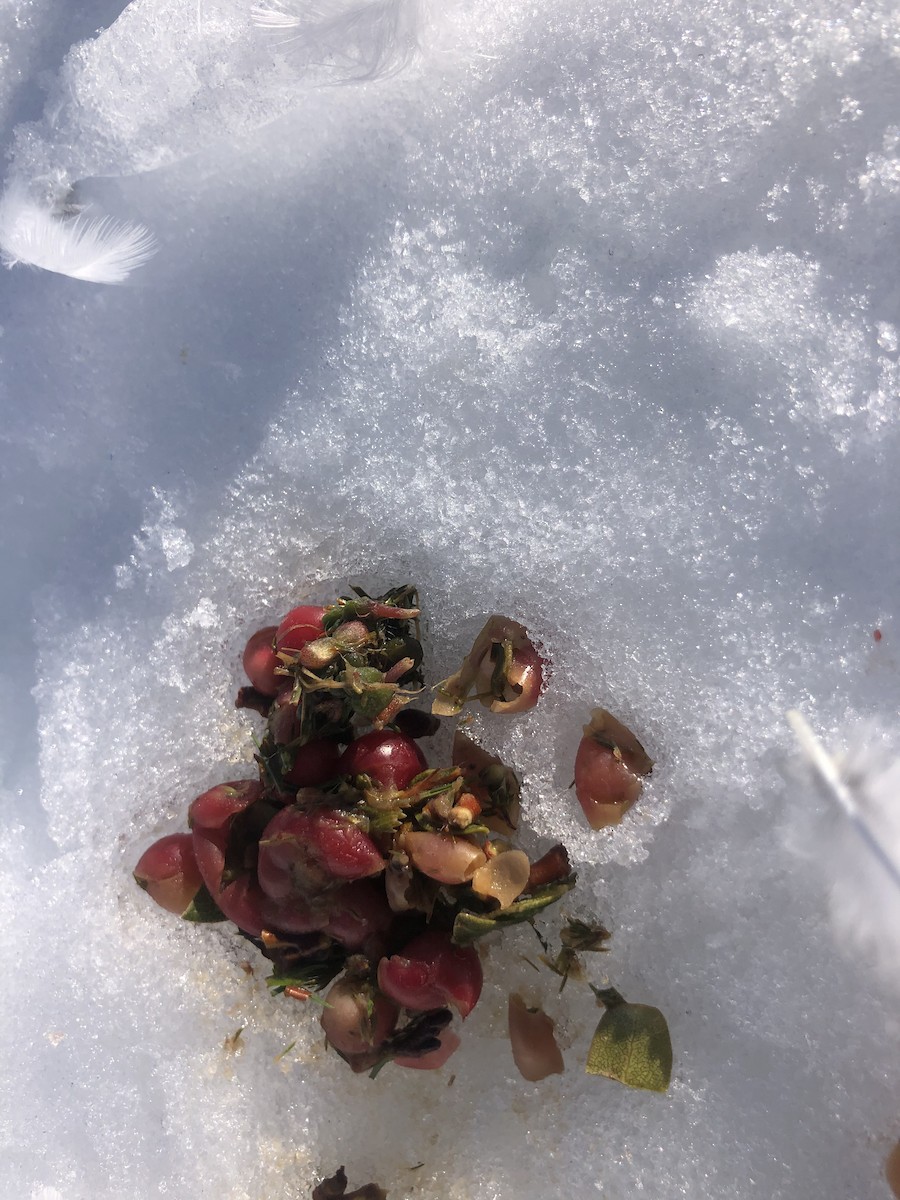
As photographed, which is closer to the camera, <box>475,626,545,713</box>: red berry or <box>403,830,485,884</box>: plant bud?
<box>403,830,485,884</box>: plant bud

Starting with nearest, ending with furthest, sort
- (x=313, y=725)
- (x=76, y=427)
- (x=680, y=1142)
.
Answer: (x=313, y=725) → (x=680, y=1142) → (x=76, y=427)

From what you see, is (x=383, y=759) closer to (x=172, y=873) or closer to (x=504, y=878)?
(x=504, y=878)

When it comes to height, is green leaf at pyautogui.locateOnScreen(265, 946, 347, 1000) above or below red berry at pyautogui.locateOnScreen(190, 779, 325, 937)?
below

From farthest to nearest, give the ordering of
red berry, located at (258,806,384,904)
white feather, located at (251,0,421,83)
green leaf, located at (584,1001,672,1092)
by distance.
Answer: white feather, located at (251,0,421,83) → green leaf, located at (584,1001,672,1092) → red berry, located at (258,806,384,904)

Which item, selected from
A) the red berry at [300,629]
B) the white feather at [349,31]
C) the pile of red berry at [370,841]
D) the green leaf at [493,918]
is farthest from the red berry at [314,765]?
the white feather at [349,31]

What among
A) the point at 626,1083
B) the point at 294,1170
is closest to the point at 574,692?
the point at 626,1083

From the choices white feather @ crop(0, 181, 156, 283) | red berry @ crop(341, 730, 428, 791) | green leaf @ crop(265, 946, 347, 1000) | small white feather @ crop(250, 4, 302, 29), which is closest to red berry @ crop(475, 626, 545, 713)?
red berry @ crop(341, 730, 428, 791)

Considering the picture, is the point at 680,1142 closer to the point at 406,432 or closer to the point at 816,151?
the point at 406,432

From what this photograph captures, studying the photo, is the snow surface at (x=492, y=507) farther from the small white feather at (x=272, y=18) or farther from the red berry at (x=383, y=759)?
the red berry at (x=383, y=759)

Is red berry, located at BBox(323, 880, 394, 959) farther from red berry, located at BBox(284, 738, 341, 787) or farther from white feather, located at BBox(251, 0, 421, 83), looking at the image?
white feather, located at BBox(251, 0, 421, 83)
